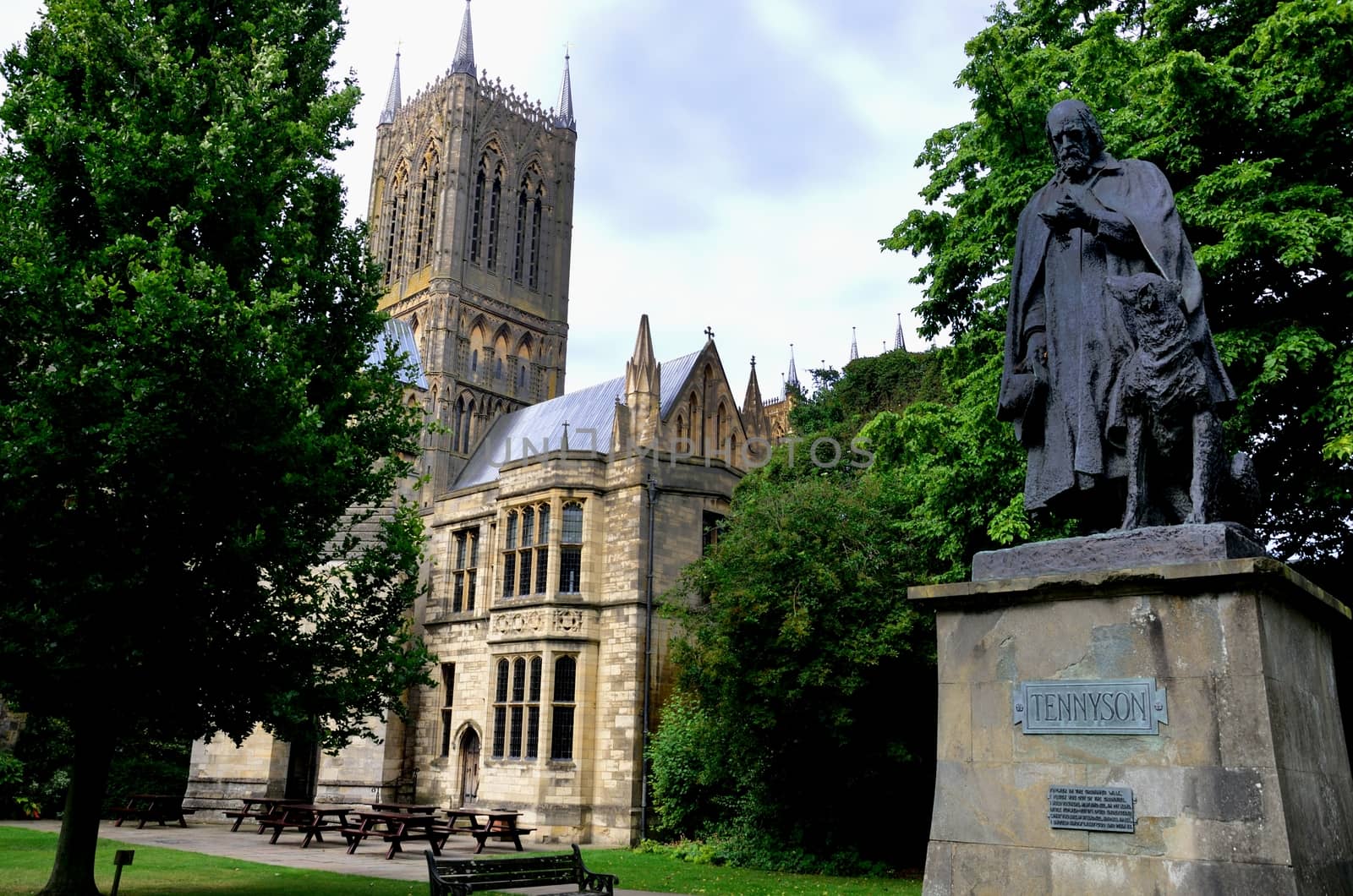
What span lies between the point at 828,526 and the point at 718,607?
9.60 feet

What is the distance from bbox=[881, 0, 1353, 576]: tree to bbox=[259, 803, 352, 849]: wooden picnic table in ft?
58.1

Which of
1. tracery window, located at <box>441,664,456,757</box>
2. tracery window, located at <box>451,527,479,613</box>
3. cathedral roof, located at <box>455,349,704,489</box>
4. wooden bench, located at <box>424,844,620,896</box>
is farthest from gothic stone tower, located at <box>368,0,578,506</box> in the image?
wooden bench, located at <box>424,844,620,896</box>

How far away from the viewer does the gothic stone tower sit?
61375 millimetres

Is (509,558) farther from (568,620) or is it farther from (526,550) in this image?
(568,620)

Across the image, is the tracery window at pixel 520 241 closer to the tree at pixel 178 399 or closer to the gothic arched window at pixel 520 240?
the gothic arched window at pixel 520 240

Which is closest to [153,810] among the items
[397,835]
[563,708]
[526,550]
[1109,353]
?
[563,708]

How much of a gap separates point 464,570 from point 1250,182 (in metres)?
25.3

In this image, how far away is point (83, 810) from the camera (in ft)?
40.0

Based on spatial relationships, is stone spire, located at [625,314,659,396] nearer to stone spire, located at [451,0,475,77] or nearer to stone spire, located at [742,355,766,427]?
stone spire, located at [742,355,766,427]

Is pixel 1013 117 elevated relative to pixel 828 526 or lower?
elevated

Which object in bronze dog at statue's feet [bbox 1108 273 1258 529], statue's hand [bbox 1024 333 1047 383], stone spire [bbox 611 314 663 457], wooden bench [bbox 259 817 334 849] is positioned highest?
stone spire [bbox 611 314 663 457]

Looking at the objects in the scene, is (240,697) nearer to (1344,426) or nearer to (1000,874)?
(1000,874)

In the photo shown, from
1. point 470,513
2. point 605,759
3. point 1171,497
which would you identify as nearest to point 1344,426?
point 1171,497

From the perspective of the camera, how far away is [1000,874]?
215 inches
